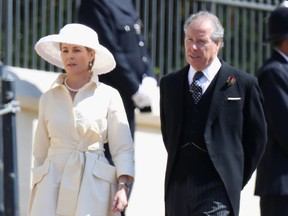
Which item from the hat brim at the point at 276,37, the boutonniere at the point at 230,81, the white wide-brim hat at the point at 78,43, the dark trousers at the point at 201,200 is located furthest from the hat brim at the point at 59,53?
the hat brim at the point at 276,37

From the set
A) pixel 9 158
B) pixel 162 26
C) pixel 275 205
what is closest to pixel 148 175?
pixel 162 26

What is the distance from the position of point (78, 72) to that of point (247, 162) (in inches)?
48.1

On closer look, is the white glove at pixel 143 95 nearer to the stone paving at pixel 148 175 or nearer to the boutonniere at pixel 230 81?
the boutonniere at pixel 230 81

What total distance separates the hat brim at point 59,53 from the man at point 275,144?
4.14 ft

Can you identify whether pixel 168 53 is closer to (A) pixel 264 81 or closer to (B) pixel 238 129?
(A) pixel 264 81

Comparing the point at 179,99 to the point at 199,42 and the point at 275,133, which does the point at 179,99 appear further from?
the point at 275,133

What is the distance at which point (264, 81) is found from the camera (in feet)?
29.3

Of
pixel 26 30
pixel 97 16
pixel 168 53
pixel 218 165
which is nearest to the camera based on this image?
pixel 218 165

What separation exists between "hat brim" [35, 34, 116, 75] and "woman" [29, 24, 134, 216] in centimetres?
1

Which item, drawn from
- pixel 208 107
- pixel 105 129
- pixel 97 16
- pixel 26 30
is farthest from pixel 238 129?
pixel 26 30

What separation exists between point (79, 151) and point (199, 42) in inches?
40.0

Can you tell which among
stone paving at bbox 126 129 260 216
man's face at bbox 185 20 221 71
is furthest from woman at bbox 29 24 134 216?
stone paving at bbox 126 129 260 216

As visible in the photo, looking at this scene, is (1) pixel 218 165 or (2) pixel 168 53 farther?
(2) pixel 168 53

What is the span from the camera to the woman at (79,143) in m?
7.83
